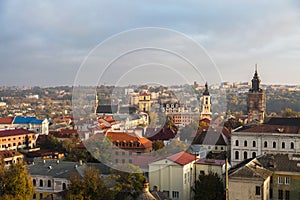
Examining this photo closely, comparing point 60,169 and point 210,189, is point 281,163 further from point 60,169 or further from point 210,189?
point 60,169

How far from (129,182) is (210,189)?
3320 mm

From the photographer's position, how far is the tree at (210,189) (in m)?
16.7

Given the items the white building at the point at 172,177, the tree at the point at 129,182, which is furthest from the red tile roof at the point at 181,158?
the tree at the point at 129,182

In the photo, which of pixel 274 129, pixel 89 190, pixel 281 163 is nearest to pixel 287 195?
pixel 281 163

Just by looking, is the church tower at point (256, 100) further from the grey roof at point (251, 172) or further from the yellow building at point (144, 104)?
the grey roof at point (251, 172)

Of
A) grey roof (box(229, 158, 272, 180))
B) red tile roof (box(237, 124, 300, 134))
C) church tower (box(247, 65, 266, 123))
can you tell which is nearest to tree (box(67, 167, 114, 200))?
grey roof (box(229, 158, 272, 180))

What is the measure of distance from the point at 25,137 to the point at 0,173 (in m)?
23.9

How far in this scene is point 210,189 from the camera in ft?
54.6

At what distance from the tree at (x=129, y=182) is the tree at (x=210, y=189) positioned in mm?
2455

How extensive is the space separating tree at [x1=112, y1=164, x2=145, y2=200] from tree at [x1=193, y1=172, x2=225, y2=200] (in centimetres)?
246

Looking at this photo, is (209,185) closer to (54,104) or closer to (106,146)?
(106,146)

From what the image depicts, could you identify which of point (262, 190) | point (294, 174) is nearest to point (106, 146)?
point (262, 190)

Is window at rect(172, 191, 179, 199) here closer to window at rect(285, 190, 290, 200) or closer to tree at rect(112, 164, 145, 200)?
tree at rect(112, 164, 145, 200)

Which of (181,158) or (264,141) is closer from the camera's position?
(181,158)
